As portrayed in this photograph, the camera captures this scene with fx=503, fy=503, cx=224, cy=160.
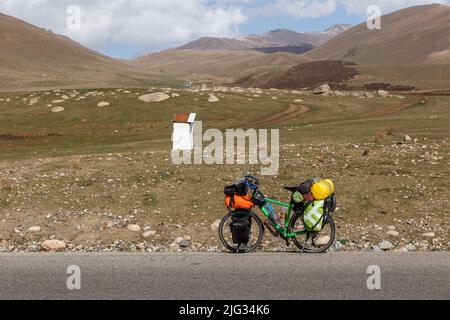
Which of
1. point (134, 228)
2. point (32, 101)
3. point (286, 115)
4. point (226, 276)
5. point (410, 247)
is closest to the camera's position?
point (226, 276)

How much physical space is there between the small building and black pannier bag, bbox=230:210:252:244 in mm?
11290

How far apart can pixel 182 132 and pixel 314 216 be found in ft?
39.8

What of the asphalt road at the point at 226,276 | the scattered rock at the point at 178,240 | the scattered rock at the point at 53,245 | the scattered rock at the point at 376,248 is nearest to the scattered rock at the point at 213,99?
the scattered rock at the point at 178,240

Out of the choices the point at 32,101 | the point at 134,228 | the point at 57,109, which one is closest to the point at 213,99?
the point at 57,109

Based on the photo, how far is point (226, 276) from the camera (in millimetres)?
7711

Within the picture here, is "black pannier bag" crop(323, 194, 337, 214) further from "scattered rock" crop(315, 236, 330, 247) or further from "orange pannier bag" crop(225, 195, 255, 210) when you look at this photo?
"orange pannier bag" crop(225, 195, 255, 210)

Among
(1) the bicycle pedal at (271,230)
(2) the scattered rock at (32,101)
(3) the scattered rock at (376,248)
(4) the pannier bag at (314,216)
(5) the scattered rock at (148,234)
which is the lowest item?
(3) the scattered rock at (376,248)

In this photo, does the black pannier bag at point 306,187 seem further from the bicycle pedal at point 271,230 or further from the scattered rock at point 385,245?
the scattered rock at point 385,245

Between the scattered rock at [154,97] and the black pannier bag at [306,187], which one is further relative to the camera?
the scattered rock at [154,97]

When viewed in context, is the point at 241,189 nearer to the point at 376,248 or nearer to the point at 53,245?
the point at 376,248

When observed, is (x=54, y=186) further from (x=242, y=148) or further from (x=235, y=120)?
(x=235, y=120)

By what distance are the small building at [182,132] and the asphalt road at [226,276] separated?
11584 mm

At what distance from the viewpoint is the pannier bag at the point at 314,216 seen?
891 cm

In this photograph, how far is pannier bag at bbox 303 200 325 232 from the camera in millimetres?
8906
